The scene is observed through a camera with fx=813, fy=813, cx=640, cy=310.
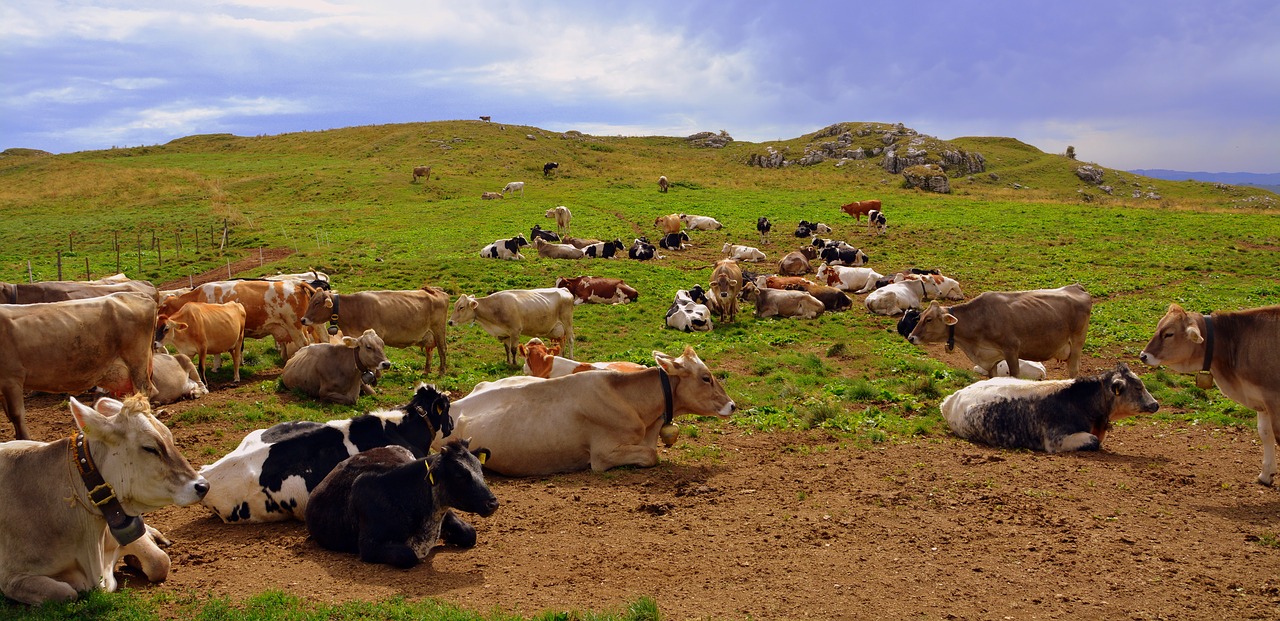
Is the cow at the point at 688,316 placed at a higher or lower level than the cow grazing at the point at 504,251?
lower

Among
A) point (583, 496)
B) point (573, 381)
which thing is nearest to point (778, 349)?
point (573, 381)

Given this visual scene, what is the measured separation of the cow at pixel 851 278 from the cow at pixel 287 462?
66.5ft

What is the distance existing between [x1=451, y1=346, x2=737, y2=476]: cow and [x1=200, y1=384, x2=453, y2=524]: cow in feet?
3.54

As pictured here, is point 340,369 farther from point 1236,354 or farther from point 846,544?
point 1236,354

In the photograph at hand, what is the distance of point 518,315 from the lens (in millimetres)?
18344

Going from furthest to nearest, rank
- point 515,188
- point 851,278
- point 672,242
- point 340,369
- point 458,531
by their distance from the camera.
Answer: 1. point 515,188
2. point 672,242
3. point 851,278
4. point 340,369
5. point 458,531

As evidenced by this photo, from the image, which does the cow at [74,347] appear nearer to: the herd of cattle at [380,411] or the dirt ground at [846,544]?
the herd of cattle at [380,411]

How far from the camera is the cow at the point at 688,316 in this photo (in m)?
21.2

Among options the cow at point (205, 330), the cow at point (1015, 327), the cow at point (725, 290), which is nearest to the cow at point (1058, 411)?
the cow at point (1015, 327)

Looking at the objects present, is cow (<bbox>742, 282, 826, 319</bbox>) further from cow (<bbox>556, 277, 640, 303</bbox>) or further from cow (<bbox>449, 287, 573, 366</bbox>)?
cow (<bbox>449, 287, 573, 366</bbox>)

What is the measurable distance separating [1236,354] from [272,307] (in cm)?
1720

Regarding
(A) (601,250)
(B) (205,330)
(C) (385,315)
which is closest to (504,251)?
(A) (601,250)

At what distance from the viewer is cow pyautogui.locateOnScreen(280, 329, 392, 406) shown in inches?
546

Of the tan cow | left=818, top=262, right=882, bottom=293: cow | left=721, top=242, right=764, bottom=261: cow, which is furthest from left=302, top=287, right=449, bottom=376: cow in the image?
left=721, top=242, right=764, bottom=261: cow
